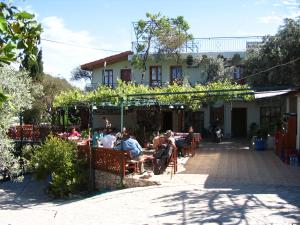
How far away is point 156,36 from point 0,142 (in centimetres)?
1944

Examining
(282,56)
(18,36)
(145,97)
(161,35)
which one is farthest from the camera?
(161,35)

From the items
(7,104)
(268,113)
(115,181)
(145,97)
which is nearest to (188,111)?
(268,113)

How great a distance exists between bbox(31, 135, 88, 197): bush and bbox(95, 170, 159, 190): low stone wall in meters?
0.43

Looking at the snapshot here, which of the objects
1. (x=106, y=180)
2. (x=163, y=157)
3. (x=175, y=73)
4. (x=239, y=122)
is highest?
(x=175, y=73)

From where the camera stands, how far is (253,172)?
13.8 meters

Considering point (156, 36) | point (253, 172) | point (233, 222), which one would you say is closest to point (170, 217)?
point (233, 222)

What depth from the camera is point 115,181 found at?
1317 centimetres

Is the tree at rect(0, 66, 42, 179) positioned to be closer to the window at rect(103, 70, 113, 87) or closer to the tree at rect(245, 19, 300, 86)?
the tree at rect(245, 19, 300, 86)

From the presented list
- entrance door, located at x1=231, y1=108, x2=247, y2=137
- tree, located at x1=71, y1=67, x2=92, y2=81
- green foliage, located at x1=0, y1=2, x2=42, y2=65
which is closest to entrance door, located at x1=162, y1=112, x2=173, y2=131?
entrance door, located at x1=231, y1=108, x2=247, y2=137

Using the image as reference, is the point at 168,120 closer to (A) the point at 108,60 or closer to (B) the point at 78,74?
(A) the point at 108,60

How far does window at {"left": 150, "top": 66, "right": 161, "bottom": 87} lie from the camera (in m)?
29.6

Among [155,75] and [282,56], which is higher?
[282,56]

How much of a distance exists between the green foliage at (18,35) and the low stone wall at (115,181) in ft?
28.4

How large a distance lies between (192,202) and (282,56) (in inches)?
535
